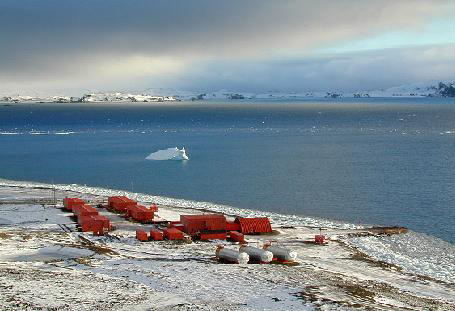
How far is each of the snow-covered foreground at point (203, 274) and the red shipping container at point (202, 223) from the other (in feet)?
6.92

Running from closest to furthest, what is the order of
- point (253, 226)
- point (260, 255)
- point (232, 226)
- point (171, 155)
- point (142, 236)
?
point (260, 255)
point (142, 236)
point (232, 226)
point (253, 226)
point (171, 155)

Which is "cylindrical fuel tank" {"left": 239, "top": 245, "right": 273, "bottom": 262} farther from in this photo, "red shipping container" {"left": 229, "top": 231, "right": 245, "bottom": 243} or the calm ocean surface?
the calm ocean surface

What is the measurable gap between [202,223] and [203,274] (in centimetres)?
1126

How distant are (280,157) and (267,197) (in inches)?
1648

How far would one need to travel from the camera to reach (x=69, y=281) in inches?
1191

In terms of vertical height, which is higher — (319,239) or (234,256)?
(234,256)

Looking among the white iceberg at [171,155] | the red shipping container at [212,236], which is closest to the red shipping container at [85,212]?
the red shipping container at [212,236]

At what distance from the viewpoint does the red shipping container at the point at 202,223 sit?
42.8 meters

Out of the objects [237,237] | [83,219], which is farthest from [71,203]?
[237,237]

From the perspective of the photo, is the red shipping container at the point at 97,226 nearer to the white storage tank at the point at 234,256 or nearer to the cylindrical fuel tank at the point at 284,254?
the white storage tank at the point at 234,256

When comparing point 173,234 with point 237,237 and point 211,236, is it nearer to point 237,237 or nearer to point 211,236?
point 211,236

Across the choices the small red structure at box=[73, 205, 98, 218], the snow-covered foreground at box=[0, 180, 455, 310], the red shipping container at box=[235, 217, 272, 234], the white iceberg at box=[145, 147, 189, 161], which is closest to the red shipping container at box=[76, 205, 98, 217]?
the small red structure at box=[73, 205, 98, 218]

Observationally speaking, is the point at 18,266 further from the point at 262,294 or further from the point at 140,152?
the point at 140,152

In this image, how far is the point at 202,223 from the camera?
141ft
